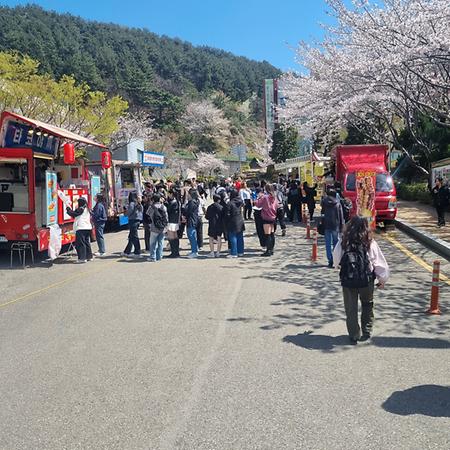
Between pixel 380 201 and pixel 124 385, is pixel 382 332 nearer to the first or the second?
pixel 124 385

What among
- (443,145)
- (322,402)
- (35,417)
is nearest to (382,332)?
(322,402)

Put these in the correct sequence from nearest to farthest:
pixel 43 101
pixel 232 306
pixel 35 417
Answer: pixel 35 417, pixel 232 306, pixel 43 101

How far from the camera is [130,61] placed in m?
103

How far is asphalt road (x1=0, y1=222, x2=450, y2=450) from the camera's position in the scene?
12.1 feet

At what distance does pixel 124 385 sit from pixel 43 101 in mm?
27625

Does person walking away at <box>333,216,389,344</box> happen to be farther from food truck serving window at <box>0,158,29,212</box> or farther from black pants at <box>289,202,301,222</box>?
black pants at <box>289,202,301,222</box>

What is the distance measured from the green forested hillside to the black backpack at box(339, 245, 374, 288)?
7223cm

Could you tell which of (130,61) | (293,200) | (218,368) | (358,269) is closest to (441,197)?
(293,200)

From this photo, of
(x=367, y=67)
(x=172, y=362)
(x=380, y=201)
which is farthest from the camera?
(x=380, y=201)

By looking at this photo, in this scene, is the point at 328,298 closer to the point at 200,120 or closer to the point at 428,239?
the point at 428,239

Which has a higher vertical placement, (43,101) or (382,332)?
(43,101)

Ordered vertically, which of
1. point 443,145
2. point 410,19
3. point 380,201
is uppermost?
point 410,19

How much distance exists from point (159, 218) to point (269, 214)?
2.63 meters

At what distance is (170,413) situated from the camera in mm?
4004
